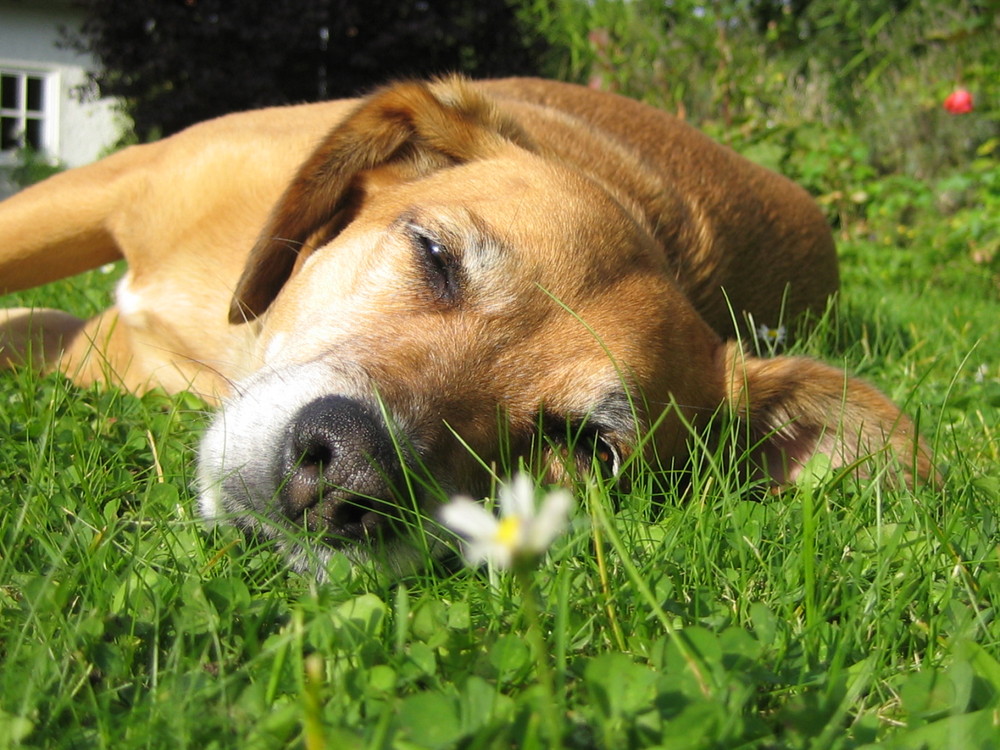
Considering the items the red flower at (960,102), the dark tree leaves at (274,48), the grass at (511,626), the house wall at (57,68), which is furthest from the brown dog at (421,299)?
the house wall at (57,68)

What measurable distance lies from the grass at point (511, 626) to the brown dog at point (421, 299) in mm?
196

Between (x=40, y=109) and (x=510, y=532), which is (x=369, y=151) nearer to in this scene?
(x=510, y=532)

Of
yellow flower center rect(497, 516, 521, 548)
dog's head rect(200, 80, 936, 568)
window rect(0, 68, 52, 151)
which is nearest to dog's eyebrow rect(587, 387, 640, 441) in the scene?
dog's head rect(200, 80, 936, 568)

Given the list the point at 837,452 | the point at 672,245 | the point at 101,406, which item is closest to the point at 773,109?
the point at 672,245

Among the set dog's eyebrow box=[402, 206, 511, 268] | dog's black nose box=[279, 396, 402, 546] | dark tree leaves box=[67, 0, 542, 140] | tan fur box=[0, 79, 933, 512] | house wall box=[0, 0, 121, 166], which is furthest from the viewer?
house wall box=[0, 0, 121, 166]

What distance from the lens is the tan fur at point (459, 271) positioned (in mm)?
2258

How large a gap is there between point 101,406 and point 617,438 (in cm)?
147

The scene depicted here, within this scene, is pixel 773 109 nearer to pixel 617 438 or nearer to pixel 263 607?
pixel 617 438

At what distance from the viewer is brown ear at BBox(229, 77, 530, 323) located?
2828mm

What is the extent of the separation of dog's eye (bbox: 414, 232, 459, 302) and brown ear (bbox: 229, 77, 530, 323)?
56cm

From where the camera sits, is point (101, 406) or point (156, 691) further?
point (101, 406)

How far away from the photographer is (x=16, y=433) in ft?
7.59

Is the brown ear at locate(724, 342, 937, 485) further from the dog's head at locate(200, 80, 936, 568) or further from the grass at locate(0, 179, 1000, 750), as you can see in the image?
the grass at locate(0, 179, 1000, 750)

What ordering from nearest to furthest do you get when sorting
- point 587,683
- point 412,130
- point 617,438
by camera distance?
point 587,683 → point 617,438 → point 412,130
